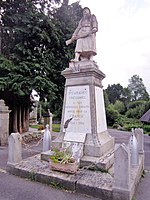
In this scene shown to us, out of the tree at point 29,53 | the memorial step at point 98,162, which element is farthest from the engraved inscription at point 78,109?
the tree at point 29,53

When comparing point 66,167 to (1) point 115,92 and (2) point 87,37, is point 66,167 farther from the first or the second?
(1) point 115,92

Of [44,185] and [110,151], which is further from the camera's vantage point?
[110,151]

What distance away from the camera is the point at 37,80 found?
30.1 feet

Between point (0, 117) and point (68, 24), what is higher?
point (68, 24)

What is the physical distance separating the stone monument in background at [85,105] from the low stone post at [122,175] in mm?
1356

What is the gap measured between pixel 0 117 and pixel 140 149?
20.7 ft

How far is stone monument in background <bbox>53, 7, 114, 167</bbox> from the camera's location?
5.14m

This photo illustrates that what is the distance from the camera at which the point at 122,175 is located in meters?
3.52

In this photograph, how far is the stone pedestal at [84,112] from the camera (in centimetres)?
520

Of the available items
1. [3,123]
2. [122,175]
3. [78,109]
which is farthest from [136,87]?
[122,175]

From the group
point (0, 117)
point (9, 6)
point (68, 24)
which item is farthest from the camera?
point (68, 24)

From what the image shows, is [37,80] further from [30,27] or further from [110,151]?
[110,151]

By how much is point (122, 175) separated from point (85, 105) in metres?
2.34

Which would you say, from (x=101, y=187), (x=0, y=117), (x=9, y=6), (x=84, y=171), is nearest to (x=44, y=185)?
(x=84, y=171)
